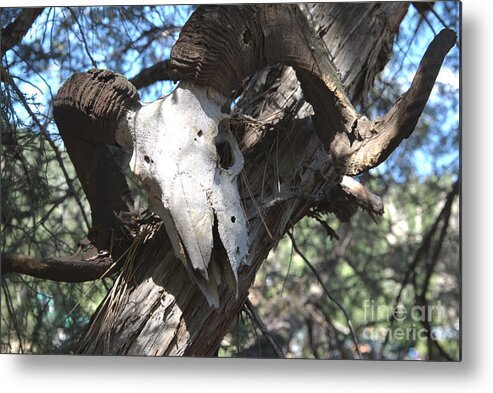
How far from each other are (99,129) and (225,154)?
339 millimetres

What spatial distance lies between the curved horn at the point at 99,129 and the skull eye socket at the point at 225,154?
0.84 ft

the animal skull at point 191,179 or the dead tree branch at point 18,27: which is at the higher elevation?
the dead tree branch at point 18,27

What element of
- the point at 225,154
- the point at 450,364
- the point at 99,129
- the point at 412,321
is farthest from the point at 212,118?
the point at 412,321

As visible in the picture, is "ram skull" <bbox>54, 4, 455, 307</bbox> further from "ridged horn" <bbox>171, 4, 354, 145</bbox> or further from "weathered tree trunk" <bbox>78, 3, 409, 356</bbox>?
"weathered tree trunk" <bbox>78, 3, 409, 356</bbox>

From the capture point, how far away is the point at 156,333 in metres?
2.22

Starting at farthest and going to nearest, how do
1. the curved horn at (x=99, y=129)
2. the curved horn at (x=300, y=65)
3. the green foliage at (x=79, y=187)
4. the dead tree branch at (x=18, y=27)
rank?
the green foliage at (x=79, y=187) < the dead tree branch at (x=18, y=27) < the curved horn at (x=99, y=129) < the curved horn at (x=300, y=65)

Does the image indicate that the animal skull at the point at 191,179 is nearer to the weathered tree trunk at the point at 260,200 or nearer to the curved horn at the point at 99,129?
the curved horn at the point at 99,129

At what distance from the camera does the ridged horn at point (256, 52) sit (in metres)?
2.08

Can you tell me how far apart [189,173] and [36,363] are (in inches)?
32.8

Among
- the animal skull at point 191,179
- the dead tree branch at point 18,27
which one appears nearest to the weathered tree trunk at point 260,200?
the animal skull at point 191,179

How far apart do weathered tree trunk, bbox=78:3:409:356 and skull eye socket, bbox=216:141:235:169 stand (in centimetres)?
9

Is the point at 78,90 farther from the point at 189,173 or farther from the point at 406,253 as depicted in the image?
the point at 406,253

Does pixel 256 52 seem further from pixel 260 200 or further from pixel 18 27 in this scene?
pixel 18 27

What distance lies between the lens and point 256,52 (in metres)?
2.18
